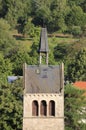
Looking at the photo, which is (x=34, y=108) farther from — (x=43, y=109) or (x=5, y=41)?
(x=5, y=41)

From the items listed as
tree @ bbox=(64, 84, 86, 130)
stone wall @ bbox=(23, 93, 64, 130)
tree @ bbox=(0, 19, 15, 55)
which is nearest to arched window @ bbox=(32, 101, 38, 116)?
stone wall @ bbox=(23, 93, 64, 130)

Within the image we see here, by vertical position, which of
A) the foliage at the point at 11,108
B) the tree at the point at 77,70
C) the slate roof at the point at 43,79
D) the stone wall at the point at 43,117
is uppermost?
the slate roof at the point at 43,79

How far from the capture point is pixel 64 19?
456 feet

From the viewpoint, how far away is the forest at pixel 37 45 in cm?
6581

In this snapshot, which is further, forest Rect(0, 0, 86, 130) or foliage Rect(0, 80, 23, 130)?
forest Rect(0, 0, 86, 130)

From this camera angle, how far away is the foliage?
63156 millimetres

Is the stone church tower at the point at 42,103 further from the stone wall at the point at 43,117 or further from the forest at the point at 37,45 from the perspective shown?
the forest at the point at 37,45

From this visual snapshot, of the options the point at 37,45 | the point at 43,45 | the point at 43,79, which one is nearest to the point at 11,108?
the point at 43,45

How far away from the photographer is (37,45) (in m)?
110

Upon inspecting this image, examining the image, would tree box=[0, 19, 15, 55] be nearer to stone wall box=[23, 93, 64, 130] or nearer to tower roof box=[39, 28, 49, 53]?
tower roof box=[39, 28, 49, 53]

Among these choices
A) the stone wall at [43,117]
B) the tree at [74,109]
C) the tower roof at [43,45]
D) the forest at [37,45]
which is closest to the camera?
the stone wall at [43,117]

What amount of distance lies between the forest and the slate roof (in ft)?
47.5

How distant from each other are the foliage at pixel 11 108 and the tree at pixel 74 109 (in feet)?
16.0

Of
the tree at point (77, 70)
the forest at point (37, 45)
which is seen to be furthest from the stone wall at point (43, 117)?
the tree at point (77, 70)
